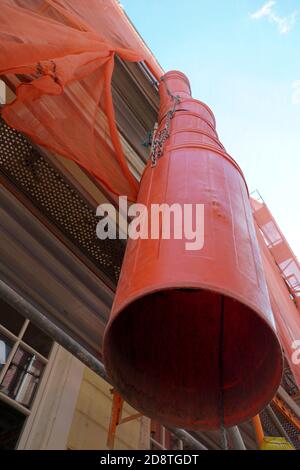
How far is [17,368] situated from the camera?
11.8 ft

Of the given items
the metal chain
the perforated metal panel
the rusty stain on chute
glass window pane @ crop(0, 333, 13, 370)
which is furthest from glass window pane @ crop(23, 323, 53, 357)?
the metal chain

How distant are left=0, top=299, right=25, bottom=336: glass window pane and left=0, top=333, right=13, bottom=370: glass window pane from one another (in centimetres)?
19

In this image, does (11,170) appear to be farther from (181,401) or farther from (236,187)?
(181,401)

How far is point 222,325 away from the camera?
77.1 inches

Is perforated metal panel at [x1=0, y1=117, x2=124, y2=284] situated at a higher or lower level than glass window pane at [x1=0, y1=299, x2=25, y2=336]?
lower

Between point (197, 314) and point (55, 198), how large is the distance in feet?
4.39

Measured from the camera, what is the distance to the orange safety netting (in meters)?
1.75

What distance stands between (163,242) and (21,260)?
6.42 ft

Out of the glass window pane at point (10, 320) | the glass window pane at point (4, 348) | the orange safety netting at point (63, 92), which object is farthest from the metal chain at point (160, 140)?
the glass window pane at point (10, 320)

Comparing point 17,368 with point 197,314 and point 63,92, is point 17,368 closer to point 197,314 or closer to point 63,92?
point 197,314

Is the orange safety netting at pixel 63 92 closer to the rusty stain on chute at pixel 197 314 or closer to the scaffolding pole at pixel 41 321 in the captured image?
the rusty stain on chute at pixel 197 314

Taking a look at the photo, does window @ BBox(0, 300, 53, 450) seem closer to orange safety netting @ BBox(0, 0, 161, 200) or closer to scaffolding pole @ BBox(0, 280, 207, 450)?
scaffolding pole @ BBox(0, 280, 207, 450)

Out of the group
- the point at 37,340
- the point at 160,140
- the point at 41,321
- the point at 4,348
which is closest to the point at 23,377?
the point at 4,348
